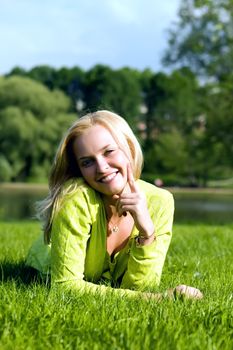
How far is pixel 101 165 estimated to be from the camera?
3.08 metres

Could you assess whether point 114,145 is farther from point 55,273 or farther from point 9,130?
point 9,130

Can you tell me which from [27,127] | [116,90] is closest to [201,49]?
[27,127]

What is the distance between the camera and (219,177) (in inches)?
2106

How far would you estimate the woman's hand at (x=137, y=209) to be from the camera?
2.99 m

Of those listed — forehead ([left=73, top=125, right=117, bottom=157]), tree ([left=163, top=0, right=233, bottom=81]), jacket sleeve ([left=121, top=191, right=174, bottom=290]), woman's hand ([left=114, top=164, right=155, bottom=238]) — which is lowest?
jacket sleeve ([left=121, top=191, right=174, bottom=290])

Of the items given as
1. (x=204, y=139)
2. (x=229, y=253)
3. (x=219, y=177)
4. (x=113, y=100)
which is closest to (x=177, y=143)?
(x=219, y=177)

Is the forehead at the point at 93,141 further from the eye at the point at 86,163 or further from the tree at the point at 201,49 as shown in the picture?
the tree at the point at 201,49

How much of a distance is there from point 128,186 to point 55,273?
25.7 inches

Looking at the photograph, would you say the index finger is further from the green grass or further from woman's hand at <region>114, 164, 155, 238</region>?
the green grass

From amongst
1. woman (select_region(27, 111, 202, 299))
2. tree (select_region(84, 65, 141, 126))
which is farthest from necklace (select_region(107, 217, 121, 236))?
tree (select_region(84, 65, 141, 126))

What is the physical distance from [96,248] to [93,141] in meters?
0.60

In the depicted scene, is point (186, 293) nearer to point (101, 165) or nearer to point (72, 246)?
point (72, 246)

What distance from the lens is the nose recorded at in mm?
3082

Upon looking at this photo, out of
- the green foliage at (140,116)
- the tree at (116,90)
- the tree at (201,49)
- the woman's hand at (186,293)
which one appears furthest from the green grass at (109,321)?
the tree at (116,90)
